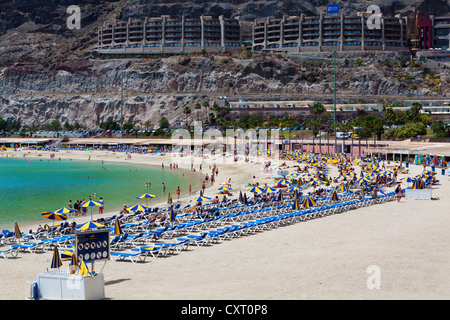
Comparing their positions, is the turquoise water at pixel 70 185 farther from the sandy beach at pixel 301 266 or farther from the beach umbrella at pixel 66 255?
the sandy beach at pixel 301 266

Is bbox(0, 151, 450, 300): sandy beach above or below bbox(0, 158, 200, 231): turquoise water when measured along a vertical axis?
above

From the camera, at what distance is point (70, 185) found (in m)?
59.9

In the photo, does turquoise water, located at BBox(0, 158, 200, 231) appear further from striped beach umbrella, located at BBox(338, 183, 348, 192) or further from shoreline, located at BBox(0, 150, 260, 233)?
striped beach umbrella, located at BBox(338, 183, 348, 192)

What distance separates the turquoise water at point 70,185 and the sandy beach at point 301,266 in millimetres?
15116

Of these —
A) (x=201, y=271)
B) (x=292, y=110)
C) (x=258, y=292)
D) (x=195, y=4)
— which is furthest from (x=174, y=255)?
(x=195, y=4)

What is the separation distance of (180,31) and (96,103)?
97.3 feet

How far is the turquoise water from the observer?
4362 centimetres

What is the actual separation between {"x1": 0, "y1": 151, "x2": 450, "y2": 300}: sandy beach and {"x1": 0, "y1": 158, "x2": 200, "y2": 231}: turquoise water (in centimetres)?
1512

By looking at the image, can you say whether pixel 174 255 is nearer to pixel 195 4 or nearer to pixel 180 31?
pixel 180 31

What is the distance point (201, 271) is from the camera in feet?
69.0

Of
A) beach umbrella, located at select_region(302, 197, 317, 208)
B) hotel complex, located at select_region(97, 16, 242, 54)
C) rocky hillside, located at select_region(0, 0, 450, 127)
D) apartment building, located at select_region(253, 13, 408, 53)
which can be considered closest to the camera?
beach umbrella, located at select_region(302, 197, 317, 208)

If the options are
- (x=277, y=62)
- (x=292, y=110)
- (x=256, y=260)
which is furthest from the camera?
(x=277, y=62)

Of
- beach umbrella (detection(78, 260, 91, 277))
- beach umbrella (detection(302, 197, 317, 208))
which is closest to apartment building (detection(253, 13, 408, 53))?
beach umbrella (detection(302, 197, 317, 208))
